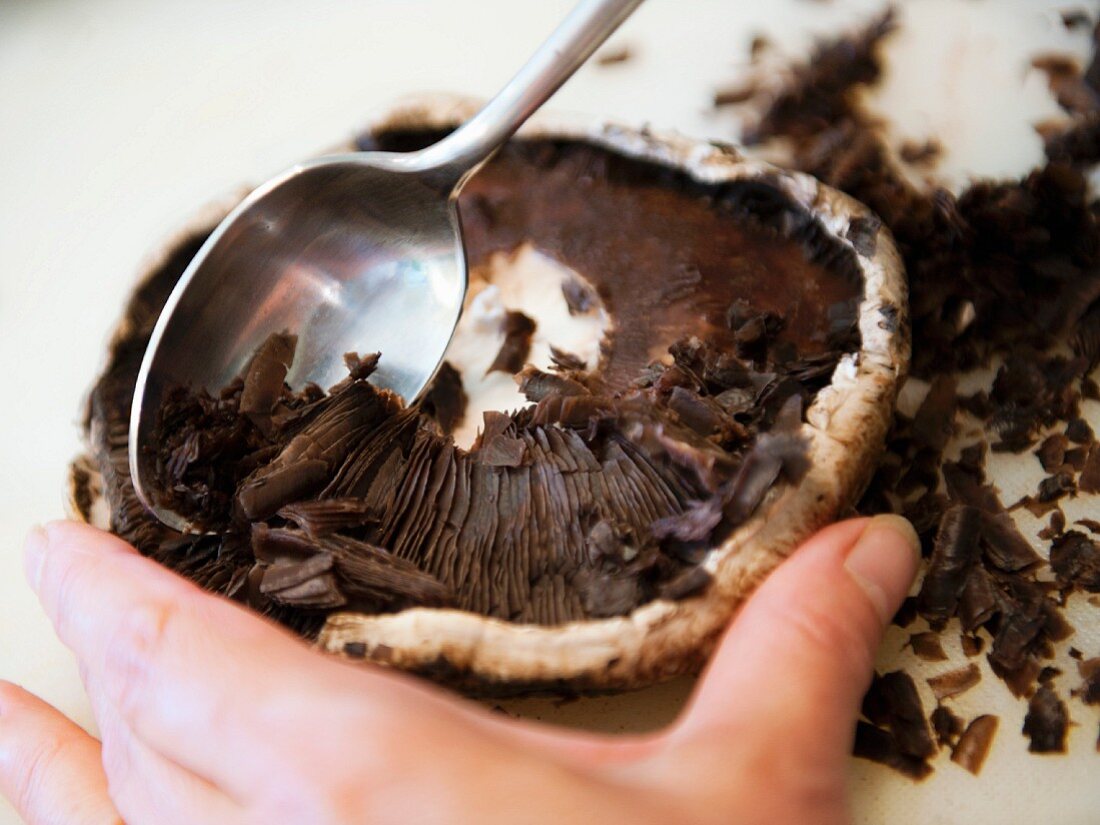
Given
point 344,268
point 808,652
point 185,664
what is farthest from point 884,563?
point 344,268

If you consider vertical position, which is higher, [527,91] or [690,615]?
[527,91]

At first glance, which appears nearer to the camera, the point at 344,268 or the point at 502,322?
the point at 344,268

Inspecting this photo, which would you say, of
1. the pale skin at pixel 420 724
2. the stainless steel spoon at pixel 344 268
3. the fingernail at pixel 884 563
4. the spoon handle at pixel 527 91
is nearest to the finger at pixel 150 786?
the pale skin at pixel 420 724

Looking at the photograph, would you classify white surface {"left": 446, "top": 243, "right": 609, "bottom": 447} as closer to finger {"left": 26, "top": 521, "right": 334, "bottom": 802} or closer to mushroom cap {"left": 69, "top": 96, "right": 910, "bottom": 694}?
mushroom cap {"left": 69, "top": 96, "right": 910, "bottom": 694}

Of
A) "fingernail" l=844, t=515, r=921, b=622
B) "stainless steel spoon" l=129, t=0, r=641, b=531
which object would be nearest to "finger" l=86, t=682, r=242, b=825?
"stainless steel spoon" l=129, t=0, r=641, b=531

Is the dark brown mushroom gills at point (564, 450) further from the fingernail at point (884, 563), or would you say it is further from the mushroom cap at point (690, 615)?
the fingernail at point (884, 563)

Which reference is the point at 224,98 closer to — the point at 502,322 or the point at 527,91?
the point at 502,322
